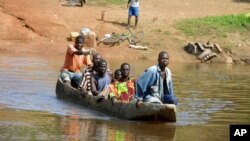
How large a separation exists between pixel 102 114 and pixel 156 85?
4.46ft

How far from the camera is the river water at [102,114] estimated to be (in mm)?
11070

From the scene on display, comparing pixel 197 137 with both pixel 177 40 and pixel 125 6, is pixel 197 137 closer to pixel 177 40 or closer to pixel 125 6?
pixel 177 40

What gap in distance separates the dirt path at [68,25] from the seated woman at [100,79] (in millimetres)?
11453

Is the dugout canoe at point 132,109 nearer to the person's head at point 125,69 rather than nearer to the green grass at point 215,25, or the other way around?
the person's head at point 125,69

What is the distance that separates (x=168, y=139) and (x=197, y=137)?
466 mm

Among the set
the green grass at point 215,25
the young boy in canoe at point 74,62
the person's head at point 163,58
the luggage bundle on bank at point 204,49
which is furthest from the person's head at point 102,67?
the green grass at point 215,25

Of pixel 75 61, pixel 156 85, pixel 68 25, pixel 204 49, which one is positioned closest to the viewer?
pixel 156 85

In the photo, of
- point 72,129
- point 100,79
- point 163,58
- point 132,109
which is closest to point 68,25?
point 100,79

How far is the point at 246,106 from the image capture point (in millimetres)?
15031

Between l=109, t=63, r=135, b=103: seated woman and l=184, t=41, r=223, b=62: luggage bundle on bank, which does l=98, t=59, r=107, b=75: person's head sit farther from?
l=184, t=41, r=223, b=62: luggage bundle on bank

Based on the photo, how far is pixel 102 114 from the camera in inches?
508

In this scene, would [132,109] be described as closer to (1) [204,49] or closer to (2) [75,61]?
(2) [75,61]

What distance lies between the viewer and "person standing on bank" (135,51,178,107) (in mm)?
11898

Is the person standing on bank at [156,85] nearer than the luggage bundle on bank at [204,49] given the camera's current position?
Yes
